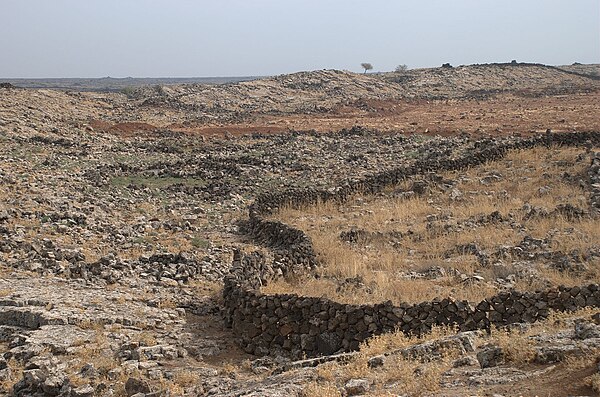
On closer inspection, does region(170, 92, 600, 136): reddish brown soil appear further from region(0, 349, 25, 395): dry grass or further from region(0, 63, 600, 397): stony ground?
region(0, 349, 25, 395): dry grass

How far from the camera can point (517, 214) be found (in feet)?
43.1

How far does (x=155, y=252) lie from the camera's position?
1161 cm

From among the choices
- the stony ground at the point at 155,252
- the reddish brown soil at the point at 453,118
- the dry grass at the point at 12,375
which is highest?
the reddish brown soil at the point at 453,118

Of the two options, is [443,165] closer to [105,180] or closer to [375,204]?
[375,204]

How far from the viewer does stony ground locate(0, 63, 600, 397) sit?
5922 mm

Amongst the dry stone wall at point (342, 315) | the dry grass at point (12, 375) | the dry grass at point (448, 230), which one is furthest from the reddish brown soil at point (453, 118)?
the dry grass at point (12, 375)

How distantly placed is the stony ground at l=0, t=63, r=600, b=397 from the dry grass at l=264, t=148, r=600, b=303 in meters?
2.01

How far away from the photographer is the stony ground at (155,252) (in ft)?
19.4

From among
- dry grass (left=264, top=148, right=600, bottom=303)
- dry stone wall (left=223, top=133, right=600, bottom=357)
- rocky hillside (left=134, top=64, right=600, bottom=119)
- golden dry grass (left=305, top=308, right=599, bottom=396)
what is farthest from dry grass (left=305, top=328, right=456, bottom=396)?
rocky hillside (left=134, top=64, right=600, bottom=119)

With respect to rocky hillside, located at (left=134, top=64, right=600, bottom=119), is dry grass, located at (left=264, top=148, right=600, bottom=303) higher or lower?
lower

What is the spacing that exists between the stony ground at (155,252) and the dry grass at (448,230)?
2006 millimetres

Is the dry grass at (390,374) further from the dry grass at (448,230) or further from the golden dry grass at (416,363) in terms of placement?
the dry grass at (448,230)

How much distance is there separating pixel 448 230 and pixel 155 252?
239 inches

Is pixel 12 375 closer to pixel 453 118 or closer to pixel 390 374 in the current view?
pixel 390 374
